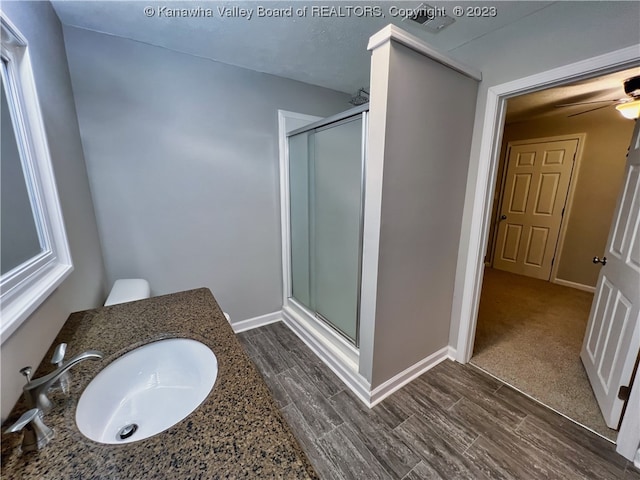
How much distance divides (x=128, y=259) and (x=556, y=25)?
305cm

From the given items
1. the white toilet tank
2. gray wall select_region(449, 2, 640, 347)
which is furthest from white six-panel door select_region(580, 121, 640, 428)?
the white toilet tank

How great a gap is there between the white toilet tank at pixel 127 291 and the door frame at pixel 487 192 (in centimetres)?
224

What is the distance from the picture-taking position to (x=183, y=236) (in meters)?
2.08

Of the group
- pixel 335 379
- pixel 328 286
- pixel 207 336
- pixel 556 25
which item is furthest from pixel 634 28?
pixel 335 379

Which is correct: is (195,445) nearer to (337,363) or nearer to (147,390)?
(147,390)

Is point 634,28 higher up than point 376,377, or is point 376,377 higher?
point 634,28

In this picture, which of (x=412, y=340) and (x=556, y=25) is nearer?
(x=556, y=25)

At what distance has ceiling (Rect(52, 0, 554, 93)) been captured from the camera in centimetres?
140

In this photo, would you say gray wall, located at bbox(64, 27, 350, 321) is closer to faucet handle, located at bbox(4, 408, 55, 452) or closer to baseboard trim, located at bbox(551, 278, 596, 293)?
faucet handle, located at bbox(4, 408, 55, 452)

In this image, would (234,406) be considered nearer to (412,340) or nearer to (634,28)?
(412,340)

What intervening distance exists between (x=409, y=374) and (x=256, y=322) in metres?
1.49

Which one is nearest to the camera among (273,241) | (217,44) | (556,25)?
(556,25)

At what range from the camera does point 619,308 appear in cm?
151

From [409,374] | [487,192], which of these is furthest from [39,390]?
[487,192]
